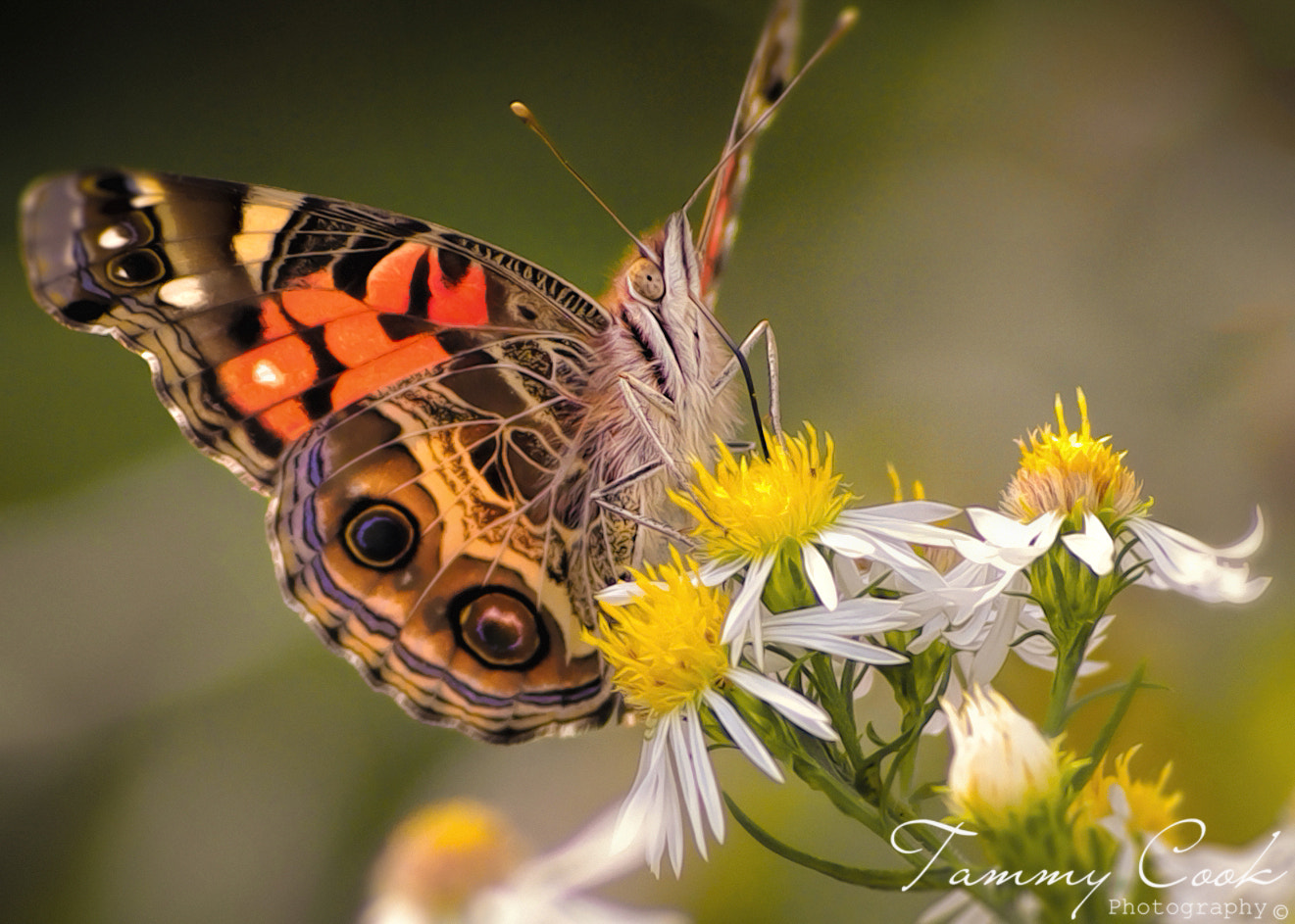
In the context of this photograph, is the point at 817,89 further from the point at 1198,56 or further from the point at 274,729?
the point at 274,729

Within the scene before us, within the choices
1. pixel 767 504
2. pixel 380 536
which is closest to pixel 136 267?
pixel 380 536

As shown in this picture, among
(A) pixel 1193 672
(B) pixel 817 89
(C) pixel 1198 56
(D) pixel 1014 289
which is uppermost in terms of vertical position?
(B) pixel 817 89

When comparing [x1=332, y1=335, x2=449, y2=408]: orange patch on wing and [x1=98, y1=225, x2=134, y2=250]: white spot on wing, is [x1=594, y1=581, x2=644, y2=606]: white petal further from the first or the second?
[x1=98, y1=225, x2=134, y2=250]: white spot on wing

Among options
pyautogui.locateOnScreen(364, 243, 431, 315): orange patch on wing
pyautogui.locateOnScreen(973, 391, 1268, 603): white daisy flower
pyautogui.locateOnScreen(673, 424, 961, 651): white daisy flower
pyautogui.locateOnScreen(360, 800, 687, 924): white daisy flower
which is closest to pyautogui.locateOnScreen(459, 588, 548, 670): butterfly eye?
pyautogui.locateOnScreen(360, 800, 687, 924): white daisy flower

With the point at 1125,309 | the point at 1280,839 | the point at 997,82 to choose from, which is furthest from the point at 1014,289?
the point at 1280,839

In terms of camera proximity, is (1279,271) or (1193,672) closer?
(1193,672)
